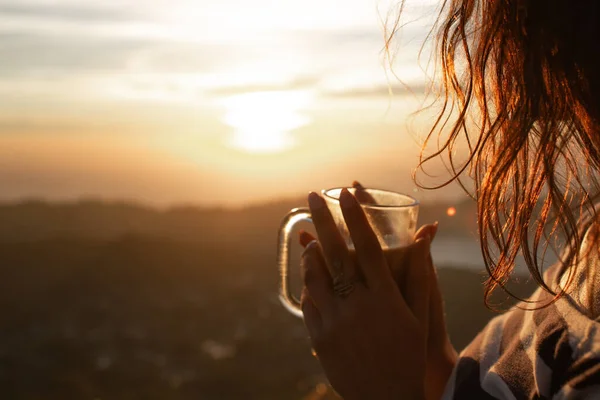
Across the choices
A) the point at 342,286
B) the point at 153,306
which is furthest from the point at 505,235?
the point at 153,306

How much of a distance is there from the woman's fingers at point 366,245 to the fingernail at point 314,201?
90mm

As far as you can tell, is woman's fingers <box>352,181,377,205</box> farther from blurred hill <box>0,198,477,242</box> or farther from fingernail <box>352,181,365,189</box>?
blurred hill <box>0,198,477,242</box>

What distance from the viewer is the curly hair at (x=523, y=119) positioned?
1388 millimetres

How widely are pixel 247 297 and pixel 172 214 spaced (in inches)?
117

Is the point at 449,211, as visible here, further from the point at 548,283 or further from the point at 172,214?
the point at 172,214

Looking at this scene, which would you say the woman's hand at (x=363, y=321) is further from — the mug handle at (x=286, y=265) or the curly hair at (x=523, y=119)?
the curly hair at (x=523, y=119)

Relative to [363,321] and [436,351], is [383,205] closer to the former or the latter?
[363,321]

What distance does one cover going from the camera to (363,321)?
1.44 m

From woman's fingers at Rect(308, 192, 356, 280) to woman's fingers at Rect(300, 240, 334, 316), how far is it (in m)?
0.03

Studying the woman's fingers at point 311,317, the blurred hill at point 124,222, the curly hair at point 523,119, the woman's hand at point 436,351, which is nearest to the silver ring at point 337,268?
the woman's fingers at point 311,317

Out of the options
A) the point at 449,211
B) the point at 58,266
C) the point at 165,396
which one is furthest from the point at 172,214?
the point at 449,211

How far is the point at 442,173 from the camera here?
1827 mm

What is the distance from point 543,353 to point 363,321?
439 mm

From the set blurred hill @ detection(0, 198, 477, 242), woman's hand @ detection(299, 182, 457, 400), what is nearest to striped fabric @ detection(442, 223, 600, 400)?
woman's hand @ detection(299, 182, 457, 400)
